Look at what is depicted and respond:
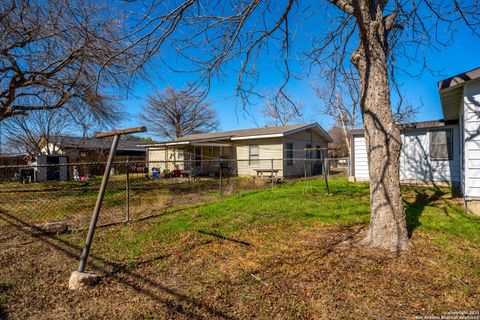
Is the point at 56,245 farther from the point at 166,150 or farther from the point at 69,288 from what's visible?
the point at 166,150

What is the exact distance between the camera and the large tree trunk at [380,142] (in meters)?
3.63

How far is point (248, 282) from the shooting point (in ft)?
9.30

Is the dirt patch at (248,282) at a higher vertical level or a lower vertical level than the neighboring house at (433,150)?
lower

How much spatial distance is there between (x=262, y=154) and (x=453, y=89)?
10876mm

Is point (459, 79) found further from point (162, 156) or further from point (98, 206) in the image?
point (162, 156)

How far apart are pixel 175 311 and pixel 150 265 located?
112 centimetres

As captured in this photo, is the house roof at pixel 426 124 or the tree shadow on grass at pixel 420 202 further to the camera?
the house roof at pixel 426 124

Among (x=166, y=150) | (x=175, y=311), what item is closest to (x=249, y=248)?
(x=175, y=311)

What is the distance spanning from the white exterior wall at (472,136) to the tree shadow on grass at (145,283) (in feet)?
18.8

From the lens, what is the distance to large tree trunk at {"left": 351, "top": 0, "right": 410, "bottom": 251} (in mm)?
3629

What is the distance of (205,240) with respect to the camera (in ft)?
13.9

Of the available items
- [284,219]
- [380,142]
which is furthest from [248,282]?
[284,219]

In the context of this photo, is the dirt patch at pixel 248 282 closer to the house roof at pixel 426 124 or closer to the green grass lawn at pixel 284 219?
the green grass lawn at pixel 284 219

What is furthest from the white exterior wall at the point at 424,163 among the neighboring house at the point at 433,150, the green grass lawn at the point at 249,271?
the green grass lawn at the point at 249,271
